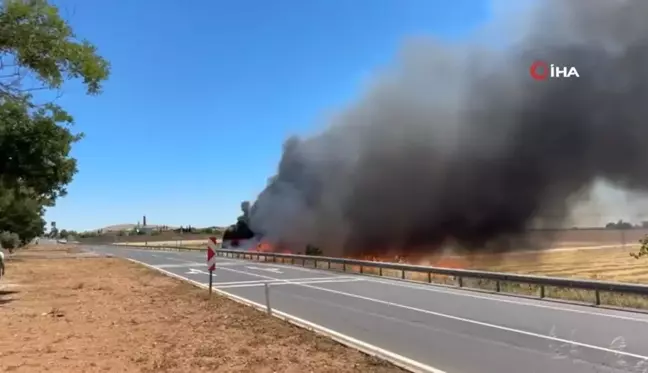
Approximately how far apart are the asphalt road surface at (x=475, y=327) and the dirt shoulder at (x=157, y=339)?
1.00 m

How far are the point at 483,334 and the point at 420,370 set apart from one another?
8.37 feet

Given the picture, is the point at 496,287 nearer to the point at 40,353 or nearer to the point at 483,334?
the point at 483,334

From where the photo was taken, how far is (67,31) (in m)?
4.54

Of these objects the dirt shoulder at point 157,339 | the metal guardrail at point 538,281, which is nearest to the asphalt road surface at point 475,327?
the metal guardrail at point 538,281

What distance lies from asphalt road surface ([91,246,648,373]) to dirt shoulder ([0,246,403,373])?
1.00 metres

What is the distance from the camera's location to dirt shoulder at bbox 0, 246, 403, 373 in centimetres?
620

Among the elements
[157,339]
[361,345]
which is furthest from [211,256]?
[361,345]

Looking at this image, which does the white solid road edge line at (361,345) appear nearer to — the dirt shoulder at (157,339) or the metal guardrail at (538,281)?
the dirt shoulder at (157,339)

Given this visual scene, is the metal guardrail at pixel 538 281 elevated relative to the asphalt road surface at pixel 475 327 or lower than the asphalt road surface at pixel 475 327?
elevated

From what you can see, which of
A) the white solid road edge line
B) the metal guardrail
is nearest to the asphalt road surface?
the white solid road edge line

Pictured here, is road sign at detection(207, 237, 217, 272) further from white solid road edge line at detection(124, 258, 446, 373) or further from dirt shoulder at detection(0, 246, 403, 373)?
white solid road edge line at detection(124, 258, 446, 373)

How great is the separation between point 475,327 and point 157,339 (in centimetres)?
479

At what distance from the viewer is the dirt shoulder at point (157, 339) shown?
20.3ft

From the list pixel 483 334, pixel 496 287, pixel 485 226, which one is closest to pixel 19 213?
pixel 485 226
